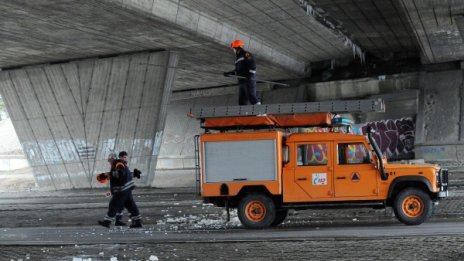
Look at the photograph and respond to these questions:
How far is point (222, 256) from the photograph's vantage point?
11.4 m

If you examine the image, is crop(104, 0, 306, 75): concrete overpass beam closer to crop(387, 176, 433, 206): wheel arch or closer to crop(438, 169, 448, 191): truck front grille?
crop(387, 176, 433, 206): wheel arch

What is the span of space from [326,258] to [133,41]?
72.4 ft

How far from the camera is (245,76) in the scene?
17734mm

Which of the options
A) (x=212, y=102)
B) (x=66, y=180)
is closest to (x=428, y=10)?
(x=66, y=180)

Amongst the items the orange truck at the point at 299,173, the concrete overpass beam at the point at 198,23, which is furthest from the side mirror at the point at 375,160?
the concrete overpass beam at the point at 198,23

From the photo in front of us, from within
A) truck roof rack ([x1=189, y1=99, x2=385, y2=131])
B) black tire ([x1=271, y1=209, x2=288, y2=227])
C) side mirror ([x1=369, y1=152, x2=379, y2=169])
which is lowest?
black tire ([x1=271, y1=209, x2=288, y2=227])

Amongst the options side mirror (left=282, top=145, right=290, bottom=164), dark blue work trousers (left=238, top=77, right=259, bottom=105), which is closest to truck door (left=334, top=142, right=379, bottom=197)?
side mirror (left=282, top=145, right=290, bottom=164)

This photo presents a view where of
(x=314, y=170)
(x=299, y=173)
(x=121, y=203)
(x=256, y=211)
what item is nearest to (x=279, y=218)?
(x=256, y=211)

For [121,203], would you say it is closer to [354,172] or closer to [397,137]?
[354,172]

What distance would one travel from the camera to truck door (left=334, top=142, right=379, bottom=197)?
48.0 ft

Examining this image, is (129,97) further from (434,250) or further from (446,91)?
(434,250)

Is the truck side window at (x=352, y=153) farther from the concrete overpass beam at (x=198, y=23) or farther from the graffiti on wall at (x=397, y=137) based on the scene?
the graffiti on wall at (x=397, y=137)

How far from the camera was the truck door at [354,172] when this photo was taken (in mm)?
14625

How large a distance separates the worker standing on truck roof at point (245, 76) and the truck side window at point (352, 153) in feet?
11.5
